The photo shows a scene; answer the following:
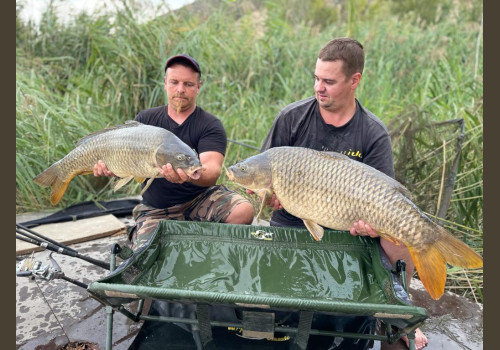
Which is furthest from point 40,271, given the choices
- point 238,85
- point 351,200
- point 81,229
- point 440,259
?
point 238,85

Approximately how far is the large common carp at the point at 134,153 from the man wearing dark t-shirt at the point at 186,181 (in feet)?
0.89

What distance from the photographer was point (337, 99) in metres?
1.91

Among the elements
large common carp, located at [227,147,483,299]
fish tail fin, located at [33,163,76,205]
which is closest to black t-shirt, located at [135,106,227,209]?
fish tail fin, located at [33,163,76,205]

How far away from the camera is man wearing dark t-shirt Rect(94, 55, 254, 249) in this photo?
211 cm

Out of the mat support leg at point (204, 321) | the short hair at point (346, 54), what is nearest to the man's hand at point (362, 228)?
the mat support leg at point (204, 321)

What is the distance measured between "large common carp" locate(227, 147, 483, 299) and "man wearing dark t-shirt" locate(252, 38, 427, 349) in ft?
1.11

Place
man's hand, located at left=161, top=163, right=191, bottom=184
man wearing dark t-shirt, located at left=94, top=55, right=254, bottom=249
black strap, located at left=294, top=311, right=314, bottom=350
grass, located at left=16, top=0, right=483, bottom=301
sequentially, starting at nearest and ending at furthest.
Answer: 1. black strap, located at left=294, top=311, right=314, bottom=350
2. man's hand, located at left=161, top=163, right=191, bottom=184
3. man wearing dark t-shirt, located at left=94, top=55, right=254, bottom=249
4. grass, located at left=16, top=0, right=483, bottom=301

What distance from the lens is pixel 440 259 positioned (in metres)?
1.41

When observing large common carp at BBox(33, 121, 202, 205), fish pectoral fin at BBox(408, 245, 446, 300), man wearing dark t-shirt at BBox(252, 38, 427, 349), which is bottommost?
fish pectoral fin at BBox(408, 245, 446, 300)

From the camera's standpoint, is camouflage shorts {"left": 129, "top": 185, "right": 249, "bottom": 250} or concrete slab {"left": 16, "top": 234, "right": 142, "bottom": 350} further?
camouflage shorts {"left": 129, "top": 185, "right": 249, "bottom": 250}

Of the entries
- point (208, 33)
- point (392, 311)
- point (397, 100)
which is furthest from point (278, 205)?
point (208, 33)

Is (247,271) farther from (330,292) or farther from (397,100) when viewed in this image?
(397,100)

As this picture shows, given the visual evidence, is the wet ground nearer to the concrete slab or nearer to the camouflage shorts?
the concrete slab

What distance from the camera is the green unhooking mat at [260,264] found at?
5.39ft
